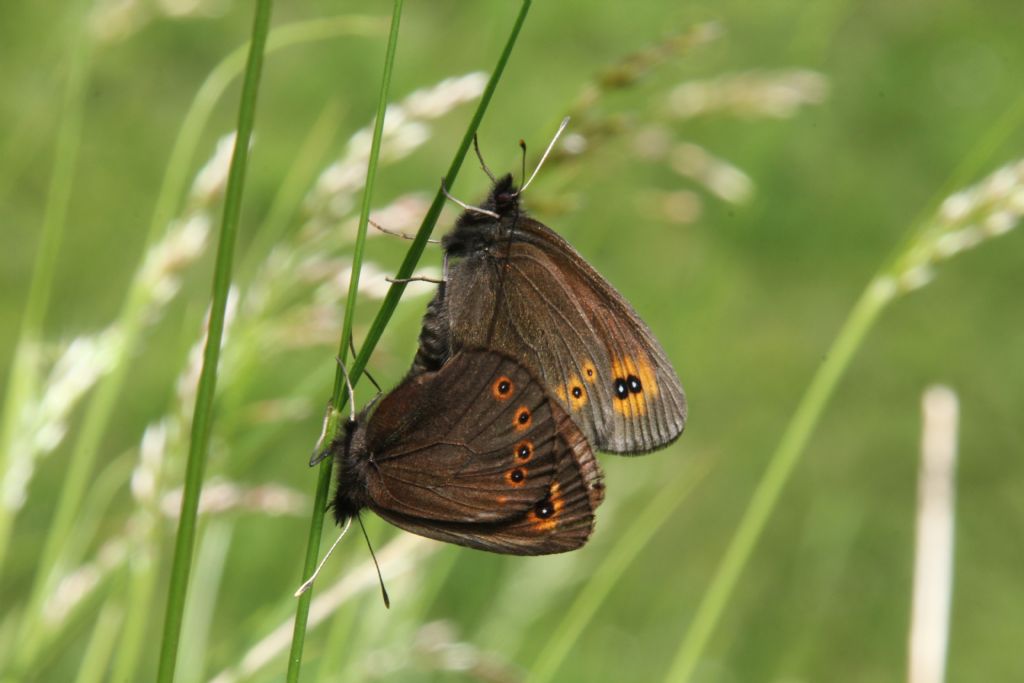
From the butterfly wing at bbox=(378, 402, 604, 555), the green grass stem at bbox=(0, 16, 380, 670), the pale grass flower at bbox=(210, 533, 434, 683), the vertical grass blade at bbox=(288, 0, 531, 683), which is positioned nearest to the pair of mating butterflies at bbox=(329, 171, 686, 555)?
the butterfly wing at bbox=(378, 402, 604, 555)

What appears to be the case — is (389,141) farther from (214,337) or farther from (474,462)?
(214,337)

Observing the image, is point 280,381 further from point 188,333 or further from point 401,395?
point 401,395

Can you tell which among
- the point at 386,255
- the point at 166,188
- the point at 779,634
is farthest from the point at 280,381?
the point at 166,188

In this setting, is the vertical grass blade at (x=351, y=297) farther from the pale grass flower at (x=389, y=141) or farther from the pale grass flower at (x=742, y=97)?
the pale grass flower at (x=742, y=97)

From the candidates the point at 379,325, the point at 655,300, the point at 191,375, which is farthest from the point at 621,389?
the point at 655,300

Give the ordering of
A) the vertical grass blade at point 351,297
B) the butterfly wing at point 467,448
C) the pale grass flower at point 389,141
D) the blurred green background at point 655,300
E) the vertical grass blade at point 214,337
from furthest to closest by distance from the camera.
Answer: the blurred green background at point 655,300 < the pale grass flower at point 389,141 < the butterfly wing at point 467,448 < the vertical grass blade at point 351,297 < the vertical grass blade at point 214,337

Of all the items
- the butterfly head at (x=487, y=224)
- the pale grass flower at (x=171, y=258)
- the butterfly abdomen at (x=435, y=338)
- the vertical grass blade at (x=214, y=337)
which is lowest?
the vertical grass blade at (x=214, y=337)

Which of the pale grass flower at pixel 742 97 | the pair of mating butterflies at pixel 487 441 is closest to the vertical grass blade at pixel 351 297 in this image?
the pair of mating butterflies at pixel 487 441
